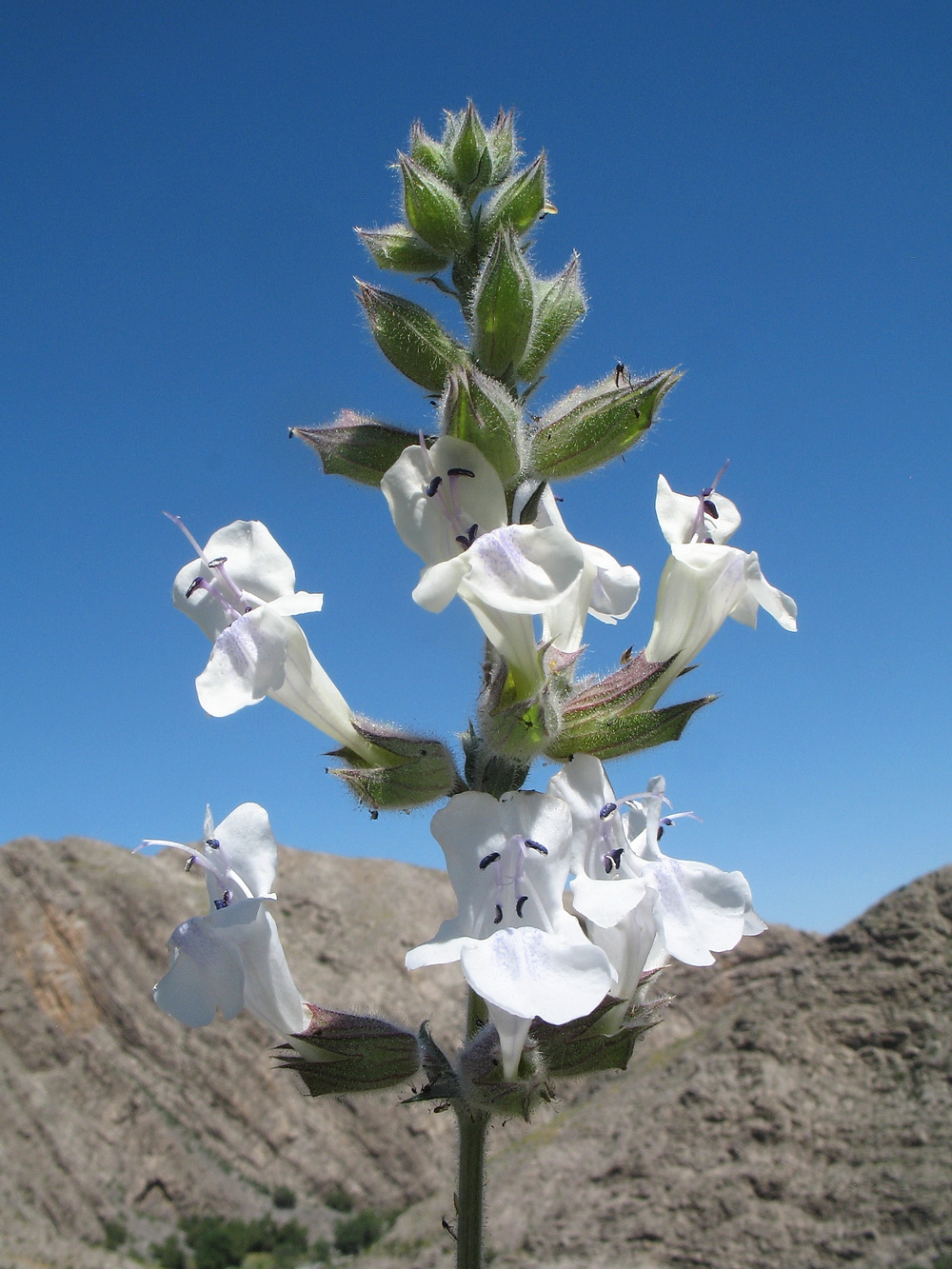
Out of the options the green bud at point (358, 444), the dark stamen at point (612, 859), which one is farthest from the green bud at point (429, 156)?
the dark stamen at point (612, 859)

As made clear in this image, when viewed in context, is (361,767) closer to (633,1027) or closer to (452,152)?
(633,1027)

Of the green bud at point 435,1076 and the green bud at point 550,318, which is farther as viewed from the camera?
the green bud at point 550,318

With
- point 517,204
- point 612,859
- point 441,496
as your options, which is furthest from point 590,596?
point 517,204

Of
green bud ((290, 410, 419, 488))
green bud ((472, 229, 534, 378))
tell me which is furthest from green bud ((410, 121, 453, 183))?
green bud ((290, 410, 419, 488))

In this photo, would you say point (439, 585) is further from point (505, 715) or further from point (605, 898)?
point (605, 898)

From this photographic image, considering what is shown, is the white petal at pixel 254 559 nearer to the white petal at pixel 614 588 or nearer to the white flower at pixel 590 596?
the white flower at pixel 590 596
